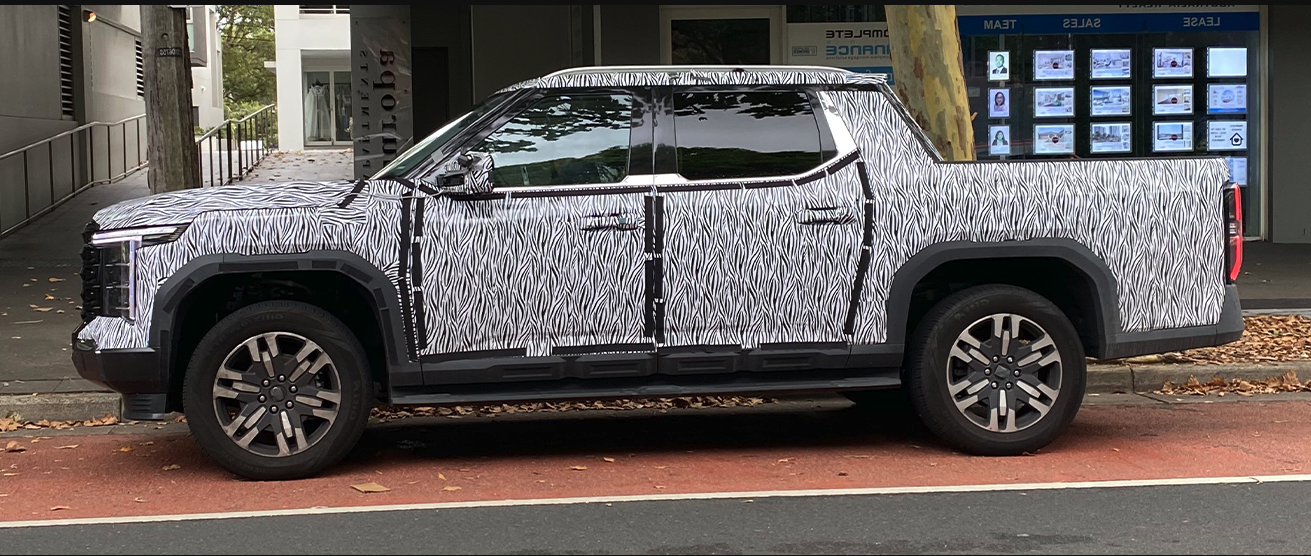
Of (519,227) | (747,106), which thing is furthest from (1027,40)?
(519,227)

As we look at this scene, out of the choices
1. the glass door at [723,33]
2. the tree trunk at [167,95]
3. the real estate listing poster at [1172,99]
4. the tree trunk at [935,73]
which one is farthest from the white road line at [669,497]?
the real estate listing poster at [1172,99]

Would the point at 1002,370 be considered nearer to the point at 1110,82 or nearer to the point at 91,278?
the point at 91,278

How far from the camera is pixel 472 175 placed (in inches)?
246

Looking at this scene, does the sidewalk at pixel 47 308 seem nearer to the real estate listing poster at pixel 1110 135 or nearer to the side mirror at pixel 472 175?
the side mirror at pixel 472 175

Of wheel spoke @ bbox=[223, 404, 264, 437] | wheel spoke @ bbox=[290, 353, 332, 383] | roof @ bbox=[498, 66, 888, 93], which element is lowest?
wheel spoke @ bbox=[223, 404, 264, 437]

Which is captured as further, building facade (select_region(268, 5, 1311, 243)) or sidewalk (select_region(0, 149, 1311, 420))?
building facade (select_region(268, 5, 1311, 243))

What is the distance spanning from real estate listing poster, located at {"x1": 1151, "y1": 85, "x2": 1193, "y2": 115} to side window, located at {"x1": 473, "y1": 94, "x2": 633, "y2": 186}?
1139 centimetres

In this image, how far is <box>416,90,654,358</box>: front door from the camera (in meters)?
6.27

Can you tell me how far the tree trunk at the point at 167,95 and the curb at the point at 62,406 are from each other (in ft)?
9.26

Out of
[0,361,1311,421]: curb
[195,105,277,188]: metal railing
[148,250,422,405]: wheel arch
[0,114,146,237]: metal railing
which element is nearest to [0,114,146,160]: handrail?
[0,114,146,237]: metal railing

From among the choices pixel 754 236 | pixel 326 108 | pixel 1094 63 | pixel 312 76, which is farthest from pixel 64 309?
pixel 312 76

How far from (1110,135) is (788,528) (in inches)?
486

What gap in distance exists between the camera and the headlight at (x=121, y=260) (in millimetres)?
6117

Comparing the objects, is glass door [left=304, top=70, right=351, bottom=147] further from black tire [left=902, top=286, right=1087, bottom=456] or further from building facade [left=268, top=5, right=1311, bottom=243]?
black tire [left=902, top=286, right=1087, bottom=456]
